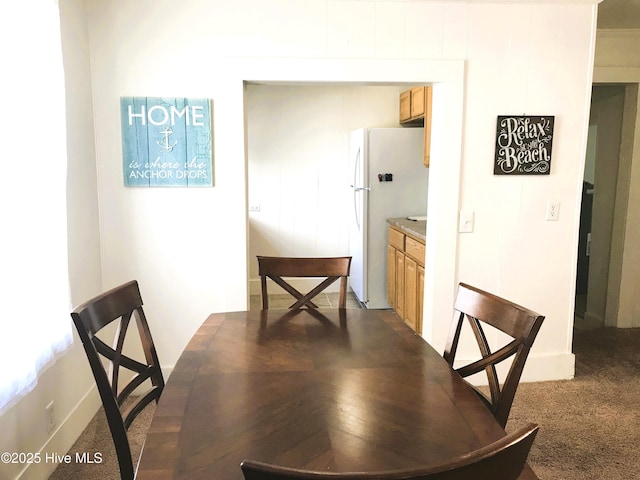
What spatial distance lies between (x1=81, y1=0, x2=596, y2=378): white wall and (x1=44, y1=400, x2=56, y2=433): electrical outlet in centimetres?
80

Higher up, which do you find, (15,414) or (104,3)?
(104,3)

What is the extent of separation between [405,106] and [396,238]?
1.50 meters

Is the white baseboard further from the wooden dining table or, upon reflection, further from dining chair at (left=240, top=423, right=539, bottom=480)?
dining chair at (left=240, top=423, right=539, bottom=480)

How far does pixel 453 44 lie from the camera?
9.16 feet

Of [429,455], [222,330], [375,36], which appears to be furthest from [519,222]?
[429,455]

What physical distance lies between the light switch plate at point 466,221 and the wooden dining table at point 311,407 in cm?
137

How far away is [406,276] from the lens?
386 cm

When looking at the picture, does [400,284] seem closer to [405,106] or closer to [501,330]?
[405,106]

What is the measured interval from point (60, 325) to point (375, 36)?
2.23 meters

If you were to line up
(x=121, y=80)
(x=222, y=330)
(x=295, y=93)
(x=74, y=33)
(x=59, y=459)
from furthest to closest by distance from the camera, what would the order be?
1. (x=295, y=93)
2. (x=121, y=80)
3. (x=74, y=33)
4. (x=59, y=459)
5. (x=222, y=330)

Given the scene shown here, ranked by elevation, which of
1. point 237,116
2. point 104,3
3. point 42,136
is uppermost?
point 104,3

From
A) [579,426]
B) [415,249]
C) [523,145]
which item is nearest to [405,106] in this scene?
[415,249]

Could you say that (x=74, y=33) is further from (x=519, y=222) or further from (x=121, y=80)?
(x=519, y=222)

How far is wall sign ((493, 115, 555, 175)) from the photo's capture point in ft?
9.50
